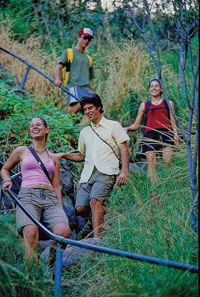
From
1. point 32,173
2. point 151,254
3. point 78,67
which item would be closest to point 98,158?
point 32,173

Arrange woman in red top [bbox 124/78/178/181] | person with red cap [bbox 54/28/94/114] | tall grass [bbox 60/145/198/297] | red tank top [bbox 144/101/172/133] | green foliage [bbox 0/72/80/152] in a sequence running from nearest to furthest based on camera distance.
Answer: tall grass [bbox 60/145/198/297]
woman in red top [bbox 124/78/178/181]
red tank top [bbox 144/101/172/133]
green foliage [bbox 0/72/80/152]
person with red cap [bbox 54/28/94/114]

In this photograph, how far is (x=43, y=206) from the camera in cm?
427

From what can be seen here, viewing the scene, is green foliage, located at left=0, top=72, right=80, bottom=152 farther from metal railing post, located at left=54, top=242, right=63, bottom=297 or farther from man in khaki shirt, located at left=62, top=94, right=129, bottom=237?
metal railing post, located at left=54, top=242, right=63, bottom=297

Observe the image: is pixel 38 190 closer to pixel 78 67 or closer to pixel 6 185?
pixel 6 185

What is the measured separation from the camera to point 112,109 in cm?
823

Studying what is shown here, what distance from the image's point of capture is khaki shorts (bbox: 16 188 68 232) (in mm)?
4160

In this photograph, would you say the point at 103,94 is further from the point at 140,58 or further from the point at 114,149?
the point at 114,149

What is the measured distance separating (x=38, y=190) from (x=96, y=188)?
0.67m

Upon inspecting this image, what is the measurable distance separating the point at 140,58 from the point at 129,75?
0.45 m

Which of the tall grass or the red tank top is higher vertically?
the red tank top

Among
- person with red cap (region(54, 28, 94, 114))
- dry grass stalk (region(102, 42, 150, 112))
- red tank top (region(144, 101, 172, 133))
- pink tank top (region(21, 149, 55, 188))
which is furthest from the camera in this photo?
dry grass stalk (region(102, 42, 150, 112))

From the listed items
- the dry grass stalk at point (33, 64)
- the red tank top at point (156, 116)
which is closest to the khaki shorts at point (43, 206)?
the red tank top at point (156, 116)

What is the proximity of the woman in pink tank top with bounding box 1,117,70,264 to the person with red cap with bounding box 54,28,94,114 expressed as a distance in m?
2.63

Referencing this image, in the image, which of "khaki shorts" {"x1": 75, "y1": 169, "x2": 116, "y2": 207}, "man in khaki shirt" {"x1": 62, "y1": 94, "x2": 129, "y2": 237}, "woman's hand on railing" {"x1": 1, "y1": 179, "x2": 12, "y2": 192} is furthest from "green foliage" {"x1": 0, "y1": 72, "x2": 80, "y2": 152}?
"woman's hand on railing" {"x1": 1, "y1": 179, "x2": 12, "y2": 192}
